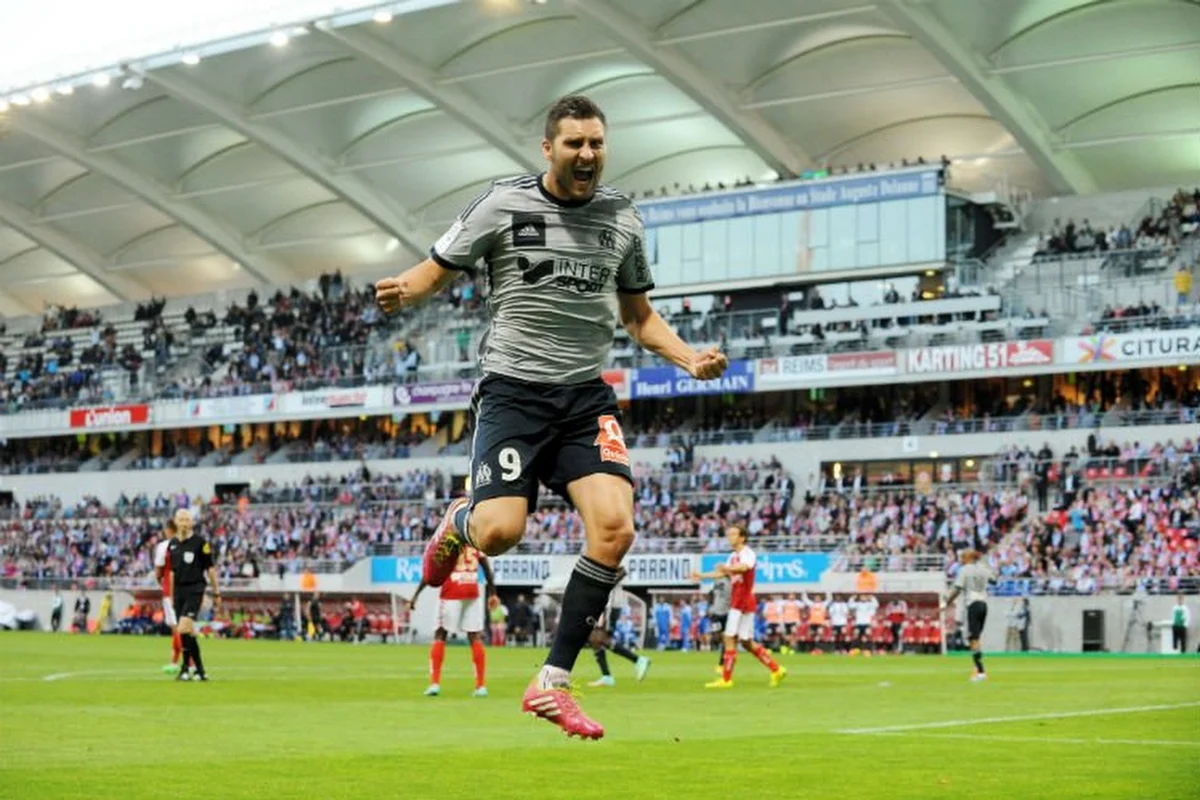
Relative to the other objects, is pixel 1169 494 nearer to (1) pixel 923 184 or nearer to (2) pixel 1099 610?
(2) pixel 1099 610

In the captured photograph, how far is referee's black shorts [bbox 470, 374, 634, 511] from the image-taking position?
8.93 meters

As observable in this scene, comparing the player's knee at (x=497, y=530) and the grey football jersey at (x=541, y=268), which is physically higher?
the grey football jersey at (x=541, y=268)

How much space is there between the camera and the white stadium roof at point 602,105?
56.6 m

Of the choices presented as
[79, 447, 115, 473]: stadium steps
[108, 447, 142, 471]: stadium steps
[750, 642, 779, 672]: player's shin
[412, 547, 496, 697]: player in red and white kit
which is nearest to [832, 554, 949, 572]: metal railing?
[750, 642, 779, 672]: player's shin

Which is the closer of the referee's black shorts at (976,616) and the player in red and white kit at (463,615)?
the player in red and white kit at (463,615)

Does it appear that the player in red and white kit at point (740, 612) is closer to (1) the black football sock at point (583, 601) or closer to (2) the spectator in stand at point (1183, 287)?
(1) the black football sock at point (583, 601)

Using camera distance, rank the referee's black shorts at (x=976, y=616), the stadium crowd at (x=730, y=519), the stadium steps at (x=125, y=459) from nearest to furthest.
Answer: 1. the referee's black shorts at (x=976, y=616)
2. the stadium crowd at (x=730, y=519)
3. the stadium steps at (x=125, y=459)

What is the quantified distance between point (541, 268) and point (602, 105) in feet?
184

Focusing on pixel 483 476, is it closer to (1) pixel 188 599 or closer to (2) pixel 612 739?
(2) pixel 612 739

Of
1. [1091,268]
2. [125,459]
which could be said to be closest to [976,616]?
[1091,268]

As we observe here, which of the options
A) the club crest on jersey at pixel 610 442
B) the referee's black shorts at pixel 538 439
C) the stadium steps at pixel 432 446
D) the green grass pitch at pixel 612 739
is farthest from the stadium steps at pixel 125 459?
the club crest on jersey at pixel 610 442

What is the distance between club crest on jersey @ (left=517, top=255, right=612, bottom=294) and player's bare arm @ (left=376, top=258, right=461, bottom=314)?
0.35m

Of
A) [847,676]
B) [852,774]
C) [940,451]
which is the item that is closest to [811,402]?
[940,451]

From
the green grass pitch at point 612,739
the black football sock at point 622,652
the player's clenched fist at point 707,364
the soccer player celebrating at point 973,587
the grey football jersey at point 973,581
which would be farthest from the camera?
the grey football jersey at point 973,581
